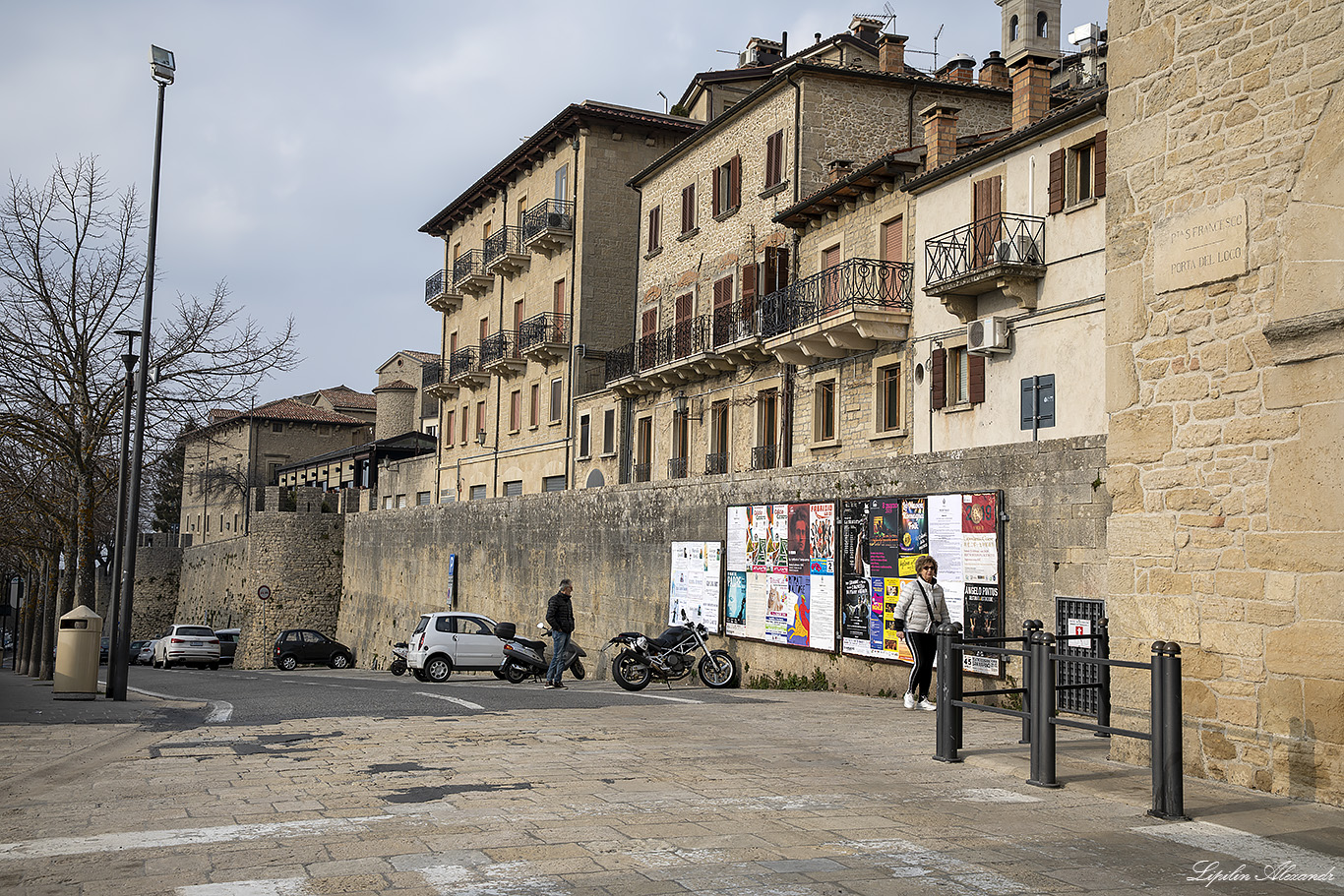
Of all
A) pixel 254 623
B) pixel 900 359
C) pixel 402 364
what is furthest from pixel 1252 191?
pixel 402 364

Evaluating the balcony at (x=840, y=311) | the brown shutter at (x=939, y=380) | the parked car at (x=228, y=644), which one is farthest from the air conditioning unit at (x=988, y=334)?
the parked car at (x=228, y=644)

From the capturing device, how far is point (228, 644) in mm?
44344

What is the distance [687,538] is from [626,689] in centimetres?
388

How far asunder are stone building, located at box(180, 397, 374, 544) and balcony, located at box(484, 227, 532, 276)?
33.4m

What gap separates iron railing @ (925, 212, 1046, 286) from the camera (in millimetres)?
21672

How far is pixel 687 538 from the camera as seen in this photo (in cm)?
2130

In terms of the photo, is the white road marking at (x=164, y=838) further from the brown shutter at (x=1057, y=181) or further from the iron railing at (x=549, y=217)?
the iron railing at (x=549, y=217)

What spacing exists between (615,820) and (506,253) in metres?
39.3

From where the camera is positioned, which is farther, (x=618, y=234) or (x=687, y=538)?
(x=618, y=234)

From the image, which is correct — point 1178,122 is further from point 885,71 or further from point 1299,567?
point 885,71

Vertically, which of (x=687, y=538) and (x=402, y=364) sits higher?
(x=402, y=364)

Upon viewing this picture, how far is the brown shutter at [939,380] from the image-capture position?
23.9 meters

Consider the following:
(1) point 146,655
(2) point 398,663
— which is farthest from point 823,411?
(1) point 146,655

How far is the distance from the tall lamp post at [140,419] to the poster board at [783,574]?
353 inches
